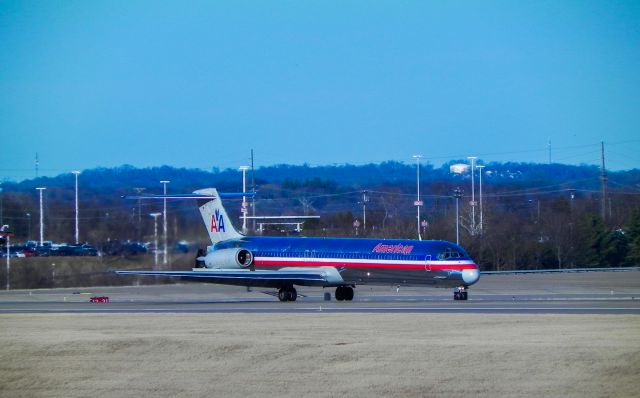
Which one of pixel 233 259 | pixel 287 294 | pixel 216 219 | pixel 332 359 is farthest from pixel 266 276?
pixel 332 359

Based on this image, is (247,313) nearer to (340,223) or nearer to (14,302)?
(14,302)

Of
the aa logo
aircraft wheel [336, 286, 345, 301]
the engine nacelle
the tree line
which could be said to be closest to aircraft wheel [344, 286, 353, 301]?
aircraft wheel [336, 286, 345, 301]

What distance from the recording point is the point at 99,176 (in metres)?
86.7

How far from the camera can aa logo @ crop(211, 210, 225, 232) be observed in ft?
152

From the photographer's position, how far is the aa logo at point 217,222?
1822 inches

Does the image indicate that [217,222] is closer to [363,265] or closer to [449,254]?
[363,265]

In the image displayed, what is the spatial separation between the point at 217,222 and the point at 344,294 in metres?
7.50

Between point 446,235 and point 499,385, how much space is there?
5831 centimetres

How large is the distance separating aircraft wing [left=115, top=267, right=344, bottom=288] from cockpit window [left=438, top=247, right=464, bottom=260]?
14.6 ft

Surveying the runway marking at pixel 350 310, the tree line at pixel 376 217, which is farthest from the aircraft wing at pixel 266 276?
the tree line at pixel 376 217

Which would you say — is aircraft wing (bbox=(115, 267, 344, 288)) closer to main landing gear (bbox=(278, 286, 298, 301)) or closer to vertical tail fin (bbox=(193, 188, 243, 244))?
main landing gear (bbox=(278, 286, 298, 301))

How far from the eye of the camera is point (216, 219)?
46.4 metres

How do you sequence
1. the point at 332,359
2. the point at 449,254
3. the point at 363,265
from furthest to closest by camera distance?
the point at 363,265 < the point at 449,254 < the point at 332,359

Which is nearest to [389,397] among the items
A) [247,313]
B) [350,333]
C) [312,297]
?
[350,333]
